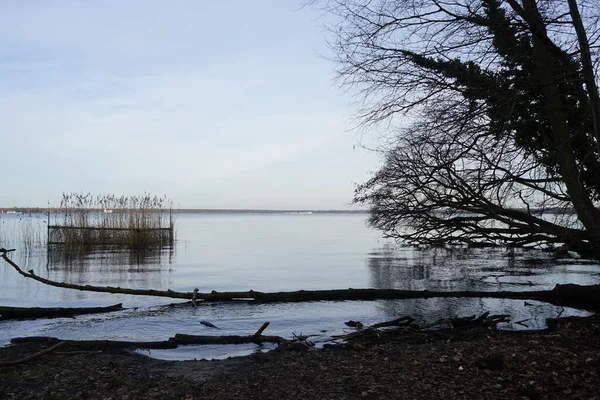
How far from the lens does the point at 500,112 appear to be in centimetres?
814

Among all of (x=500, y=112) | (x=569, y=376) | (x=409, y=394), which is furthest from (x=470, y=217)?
(x=409, y=394)

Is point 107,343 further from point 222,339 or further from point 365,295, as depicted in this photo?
point 365,295

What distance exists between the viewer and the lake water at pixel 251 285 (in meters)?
10.8

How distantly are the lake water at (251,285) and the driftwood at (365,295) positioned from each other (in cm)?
22

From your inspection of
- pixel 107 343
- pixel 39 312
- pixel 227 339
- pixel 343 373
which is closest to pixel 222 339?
pixel 227 339

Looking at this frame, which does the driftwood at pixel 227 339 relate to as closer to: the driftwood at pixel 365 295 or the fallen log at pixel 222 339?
the fallen log at pixel 222 339

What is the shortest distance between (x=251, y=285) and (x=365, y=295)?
18.3 feet

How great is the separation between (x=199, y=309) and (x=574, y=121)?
9295 millimetres

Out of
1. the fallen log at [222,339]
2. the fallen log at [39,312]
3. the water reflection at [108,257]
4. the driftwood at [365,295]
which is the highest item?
the water reflection at [108,257]

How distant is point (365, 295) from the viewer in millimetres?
13445

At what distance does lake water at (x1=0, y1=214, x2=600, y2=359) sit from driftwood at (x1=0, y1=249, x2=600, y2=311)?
218 millimetres

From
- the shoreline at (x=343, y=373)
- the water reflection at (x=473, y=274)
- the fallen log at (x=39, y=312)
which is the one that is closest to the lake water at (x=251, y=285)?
the water reflection at (x=473, y=274)

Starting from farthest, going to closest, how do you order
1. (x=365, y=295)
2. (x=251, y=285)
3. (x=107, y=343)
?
(x=251, y=285), (x=365, y=295), (x=107, y=343)

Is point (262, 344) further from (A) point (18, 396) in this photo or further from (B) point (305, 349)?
(A) point (18, 396)
